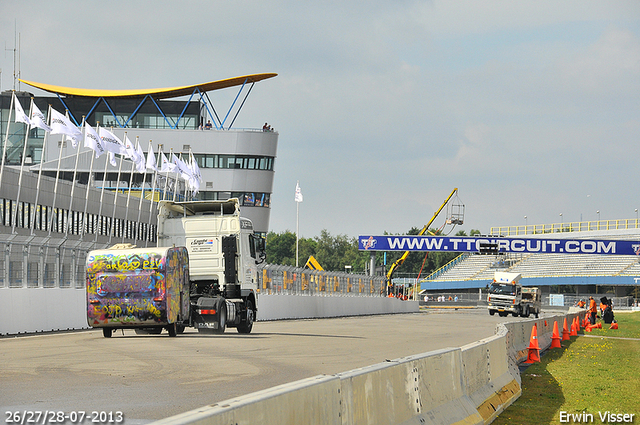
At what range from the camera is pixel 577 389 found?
13.4 m

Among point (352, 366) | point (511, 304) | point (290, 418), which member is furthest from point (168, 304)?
point (511, 304)

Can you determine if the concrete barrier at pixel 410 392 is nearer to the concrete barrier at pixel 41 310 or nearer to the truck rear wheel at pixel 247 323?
the concrete barrier at pixel 41 310

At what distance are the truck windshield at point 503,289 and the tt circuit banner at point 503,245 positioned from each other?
46.7 feet

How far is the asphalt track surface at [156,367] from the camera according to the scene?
9.58 metres

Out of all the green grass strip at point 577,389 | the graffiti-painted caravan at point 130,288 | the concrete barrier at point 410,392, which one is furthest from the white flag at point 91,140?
the concrete barrier at point 410,392

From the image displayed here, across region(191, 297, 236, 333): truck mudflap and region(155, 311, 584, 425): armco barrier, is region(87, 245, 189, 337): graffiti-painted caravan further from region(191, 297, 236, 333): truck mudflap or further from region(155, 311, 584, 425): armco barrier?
region(155, 311, 584, 425): armco barrier

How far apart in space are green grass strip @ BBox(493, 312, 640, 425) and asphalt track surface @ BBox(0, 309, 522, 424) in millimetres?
2993

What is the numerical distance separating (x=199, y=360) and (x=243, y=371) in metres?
2.00

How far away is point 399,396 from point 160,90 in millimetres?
88854

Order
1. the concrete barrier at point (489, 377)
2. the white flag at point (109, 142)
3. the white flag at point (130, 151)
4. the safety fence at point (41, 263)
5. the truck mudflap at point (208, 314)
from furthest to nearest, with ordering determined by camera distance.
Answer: the white flag at point (130, 151) < the white flag at point (109, 142) < the truck mudflap at point (208, 314) < the safety fence at point (41, 263) < the concrete barrier at point (489, 377)

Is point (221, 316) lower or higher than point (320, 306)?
higher

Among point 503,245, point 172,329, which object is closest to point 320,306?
point 172,329

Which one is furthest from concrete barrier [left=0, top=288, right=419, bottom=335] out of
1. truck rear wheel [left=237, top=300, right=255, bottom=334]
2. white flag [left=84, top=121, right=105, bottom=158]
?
white flag [left=84, top=121, right=105, bottom=158]

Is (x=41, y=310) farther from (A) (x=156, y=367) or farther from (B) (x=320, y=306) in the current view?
(B) (x=320, y=306)
